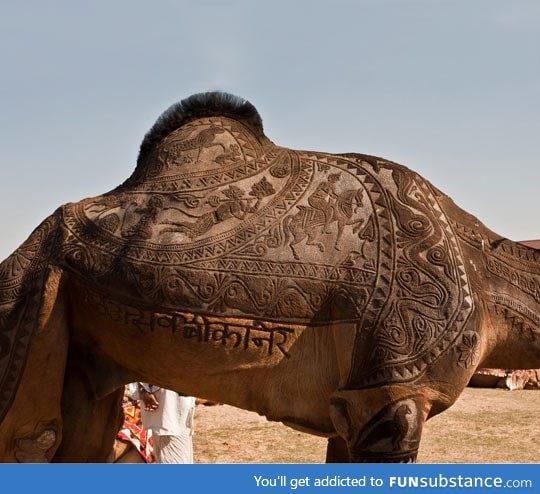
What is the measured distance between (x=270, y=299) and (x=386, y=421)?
0.72m

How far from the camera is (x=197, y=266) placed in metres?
3.69

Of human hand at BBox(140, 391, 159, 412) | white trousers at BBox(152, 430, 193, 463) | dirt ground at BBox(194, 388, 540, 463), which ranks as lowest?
dirt ground at BBox(194, 388, 540, 463)

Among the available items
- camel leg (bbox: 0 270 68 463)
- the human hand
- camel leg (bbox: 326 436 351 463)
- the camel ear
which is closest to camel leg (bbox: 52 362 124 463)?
camel leg (bbox: 0 270 68 463)

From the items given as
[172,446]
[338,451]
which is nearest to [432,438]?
[172,446]

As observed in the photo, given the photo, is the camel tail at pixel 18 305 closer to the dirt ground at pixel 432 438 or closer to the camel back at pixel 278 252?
the camel back at pixel 278 252

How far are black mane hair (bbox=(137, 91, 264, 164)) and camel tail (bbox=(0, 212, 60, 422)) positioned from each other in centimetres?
73

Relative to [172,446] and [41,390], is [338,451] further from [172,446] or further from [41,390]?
[172,446]

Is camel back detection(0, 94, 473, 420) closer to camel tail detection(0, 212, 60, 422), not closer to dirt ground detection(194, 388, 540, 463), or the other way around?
camel tail detection(0, 212, 60, 422)

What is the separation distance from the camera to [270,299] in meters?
3.62

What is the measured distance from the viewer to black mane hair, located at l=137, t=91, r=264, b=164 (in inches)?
170

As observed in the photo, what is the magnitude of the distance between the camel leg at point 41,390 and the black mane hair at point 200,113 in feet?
3.04

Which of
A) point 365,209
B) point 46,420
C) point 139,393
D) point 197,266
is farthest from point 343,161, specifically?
point 139,393

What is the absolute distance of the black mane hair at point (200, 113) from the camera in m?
4.32

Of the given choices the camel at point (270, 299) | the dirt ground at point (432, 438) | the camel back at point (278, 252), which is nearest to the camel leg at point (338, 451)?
the camel at point (270, 299)
